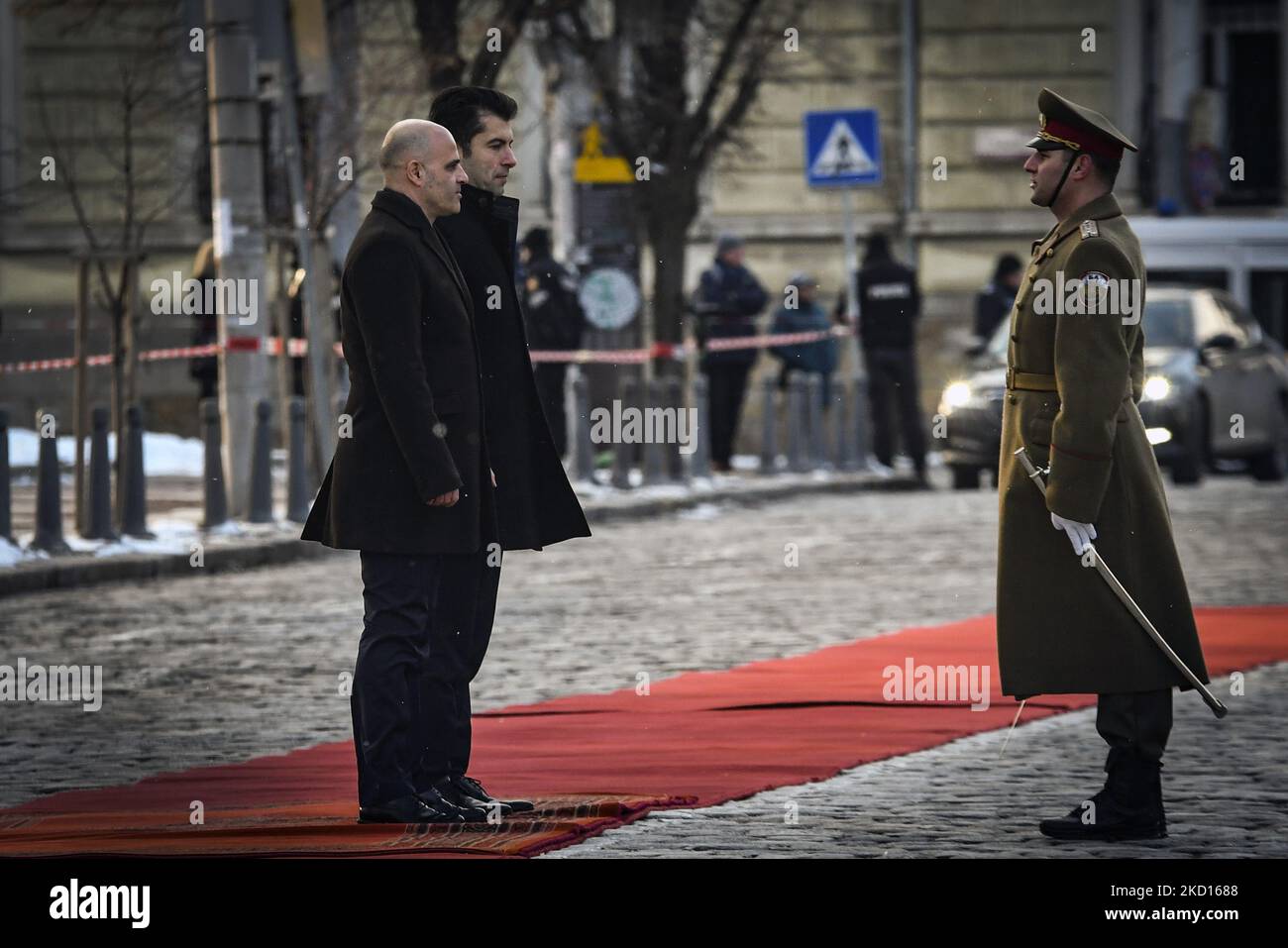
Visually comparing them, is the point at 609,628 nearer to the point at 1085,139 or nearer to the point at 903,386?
the point at 1085,139

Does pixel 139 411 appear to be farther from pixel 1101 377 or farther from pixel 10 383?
pixel 10 383

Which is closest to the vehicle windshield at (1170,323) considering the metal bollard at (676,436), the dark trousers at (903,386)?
the dark trousers at (903,386)

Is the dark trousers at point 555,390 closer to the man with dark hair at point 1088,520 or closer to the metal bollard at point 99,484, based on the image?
the metal bollard at point 99,484

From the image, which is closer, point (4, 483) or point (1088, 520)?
point (1088, 520)

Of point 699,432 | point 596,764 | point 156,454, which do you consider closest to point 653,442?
point 699,432

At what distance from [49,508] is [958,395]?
8915mm

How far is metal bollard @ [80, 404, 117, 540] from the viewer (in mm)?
16203

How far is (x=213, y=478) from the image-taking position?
17.3m

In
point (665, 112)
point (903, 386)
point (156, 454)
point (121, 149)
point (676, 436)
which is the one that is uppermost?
point (665, 112)

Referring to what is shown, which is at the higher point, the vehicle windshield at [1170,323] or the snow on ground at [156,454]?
the vehicle windshield at [1170,323]

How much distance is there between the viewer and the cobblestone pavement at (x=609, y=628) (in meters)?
8.93

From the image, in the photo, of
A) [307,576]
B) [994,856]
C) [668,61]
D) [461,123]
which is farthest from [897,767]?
[668,61]

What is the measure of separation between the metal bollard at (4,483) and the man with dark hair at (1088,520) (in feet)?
28.9

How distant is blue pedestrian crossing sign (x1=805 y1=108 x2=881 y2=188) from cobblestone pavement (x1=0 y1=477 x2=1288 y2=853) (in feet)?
14.5
